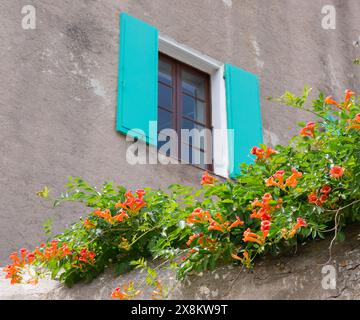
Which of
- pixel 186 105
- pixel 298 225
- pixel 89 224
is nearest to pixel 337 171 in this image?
pixel 298 225

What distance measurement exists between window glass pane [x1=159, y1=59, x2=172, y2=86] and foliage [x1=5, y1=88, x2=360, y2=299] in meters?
3.32

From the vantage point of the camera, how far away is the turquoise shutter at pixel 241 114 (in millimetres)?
7273

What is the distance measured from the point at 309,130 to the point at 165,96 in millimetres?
3904

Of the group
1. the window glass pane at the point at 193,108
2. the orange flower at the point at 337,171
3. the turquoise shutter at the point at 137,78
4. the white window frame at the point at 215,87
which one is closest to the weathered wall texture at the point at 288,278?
the orange flower at the point at 337,171

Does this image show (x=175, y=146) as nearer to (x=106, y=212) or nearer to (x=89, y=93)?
(x=89, y=93)

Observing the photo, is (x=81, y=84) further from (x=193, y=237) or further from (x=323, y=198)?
(x=323, y=198)

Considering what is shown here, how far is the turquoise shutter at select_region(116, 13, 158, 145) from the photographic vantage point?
6.64 meters

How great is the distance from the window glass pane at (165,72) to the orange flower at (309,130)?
399 cm

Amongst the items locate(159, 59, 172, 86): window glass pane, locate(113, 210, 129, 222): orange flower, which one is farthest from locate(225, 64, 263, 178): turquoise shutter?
locate(113, 210, 129, 222): orange flower

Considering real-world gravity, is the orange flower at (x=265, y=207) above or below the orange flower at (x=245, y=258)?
above

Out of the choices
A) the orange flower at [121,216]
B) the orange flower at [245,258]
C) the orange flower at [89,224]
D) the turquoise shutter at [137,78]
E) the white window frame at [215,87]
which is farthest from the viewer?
the white window frame at [215,87]

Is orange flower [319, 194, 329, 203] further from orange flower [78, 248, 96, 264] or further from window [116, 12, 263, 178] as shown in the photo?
window [116, 12, 263, 178]

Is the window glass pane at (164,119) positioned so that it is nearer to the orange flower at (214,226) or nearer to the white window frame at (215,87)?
the white window frame at (215,87)

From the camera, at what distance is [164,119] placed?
283 inches
